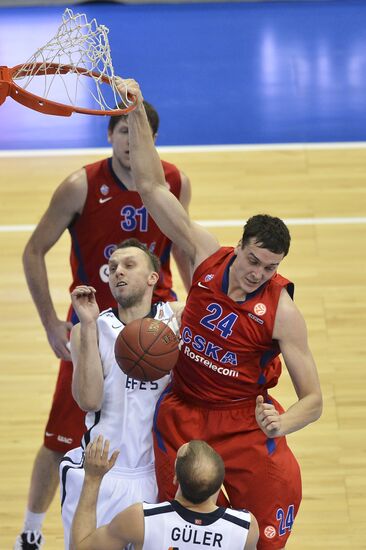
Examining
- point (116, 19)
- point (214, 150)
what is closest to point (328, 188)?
point (214, 150)

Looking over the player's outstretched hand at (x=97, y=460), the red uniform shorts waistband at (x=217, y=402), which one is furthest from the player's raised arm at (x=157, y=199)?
the player's outstretched hand at (x=97, y=460)

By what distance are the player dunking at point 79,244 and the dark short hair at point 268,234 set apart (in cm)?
130

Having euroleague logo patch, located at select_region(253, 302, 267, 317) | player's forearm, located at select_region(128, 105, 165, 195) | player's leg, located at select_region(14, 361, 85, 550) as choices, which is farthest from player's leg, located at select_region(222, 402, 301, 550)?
player's leg, located at select_region(14, 361, 85, 550)

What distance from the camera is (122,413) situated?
4.86m

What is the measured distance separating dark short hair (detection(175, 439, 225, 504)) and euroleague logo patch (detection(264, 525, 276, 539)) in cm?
78

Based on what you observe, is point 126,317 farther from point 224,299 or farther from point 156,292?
point 156,292

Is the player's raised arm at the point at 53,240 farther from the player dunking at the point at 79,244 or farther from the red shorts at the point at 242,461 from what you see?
the red shorts at the point at 242,461

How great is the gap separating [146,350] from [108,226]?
1574 millimetres

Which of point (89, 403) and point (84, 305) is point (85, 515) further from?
point (84, 305)

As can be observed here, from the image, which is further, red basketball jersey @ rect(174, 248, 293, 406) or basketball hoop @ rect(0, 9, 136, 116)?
red basketball jersey @ rect(174, 248, 293, 406)

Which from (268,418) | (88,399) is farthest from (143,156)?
(268,418)

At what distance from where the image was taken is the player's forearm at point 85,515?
427 cm

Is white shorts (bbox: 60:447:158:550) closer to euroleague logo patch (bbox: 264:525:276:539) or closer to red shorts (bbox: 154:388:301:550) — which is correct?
red shorts (bbox: 154:388:301:550)

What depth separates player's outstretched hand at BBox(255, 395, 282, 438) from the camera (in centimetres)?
450
